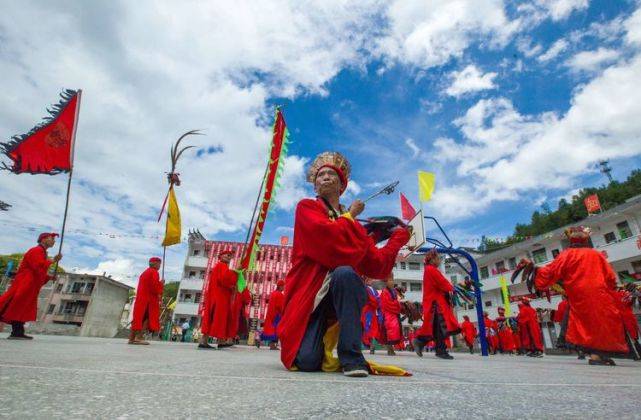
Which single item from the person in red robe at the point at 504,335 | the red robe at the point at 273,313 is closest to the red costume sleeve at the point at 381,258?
the red robe at the point at 273,313

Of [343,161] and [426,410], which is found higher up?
[343,161]

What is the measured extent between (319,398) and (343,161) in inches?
78.1

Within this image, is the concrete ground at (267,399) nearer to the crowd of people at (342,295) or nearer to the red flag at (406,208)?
the crowd of people at (342,295)

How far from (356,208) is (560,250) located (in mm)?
30080

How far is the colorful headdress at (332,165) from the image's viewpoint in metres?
2.59

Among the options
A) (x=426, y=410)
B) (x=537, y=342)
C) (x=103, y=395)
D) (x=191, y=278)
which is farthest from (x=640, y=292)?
(x=191, y=278)

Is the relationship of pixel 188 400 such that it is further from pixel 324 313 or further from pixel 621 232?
pixel 621 232

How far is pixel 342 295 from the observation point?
6.14 ft

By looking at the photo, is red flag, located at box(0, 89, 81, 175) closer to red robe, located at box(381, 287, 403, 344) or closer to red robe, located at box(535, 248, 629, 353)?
red robe, located at box(381, 287, 403, 344)

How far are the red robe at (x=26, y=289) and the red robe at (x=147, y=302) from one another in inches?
56.8

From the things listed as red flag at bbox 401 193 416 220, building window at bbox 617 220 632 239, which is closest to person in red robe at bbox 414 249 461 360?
red flag at bbox 401 193 416 220

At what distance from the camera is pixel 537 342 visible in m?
12.4

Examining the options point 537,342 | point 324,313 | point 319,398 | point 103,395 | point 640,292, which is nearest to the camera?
point 103,395

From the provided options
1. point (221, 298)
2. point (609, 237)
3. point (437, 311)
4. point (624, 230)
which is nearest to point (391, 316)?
point (437, 311)
